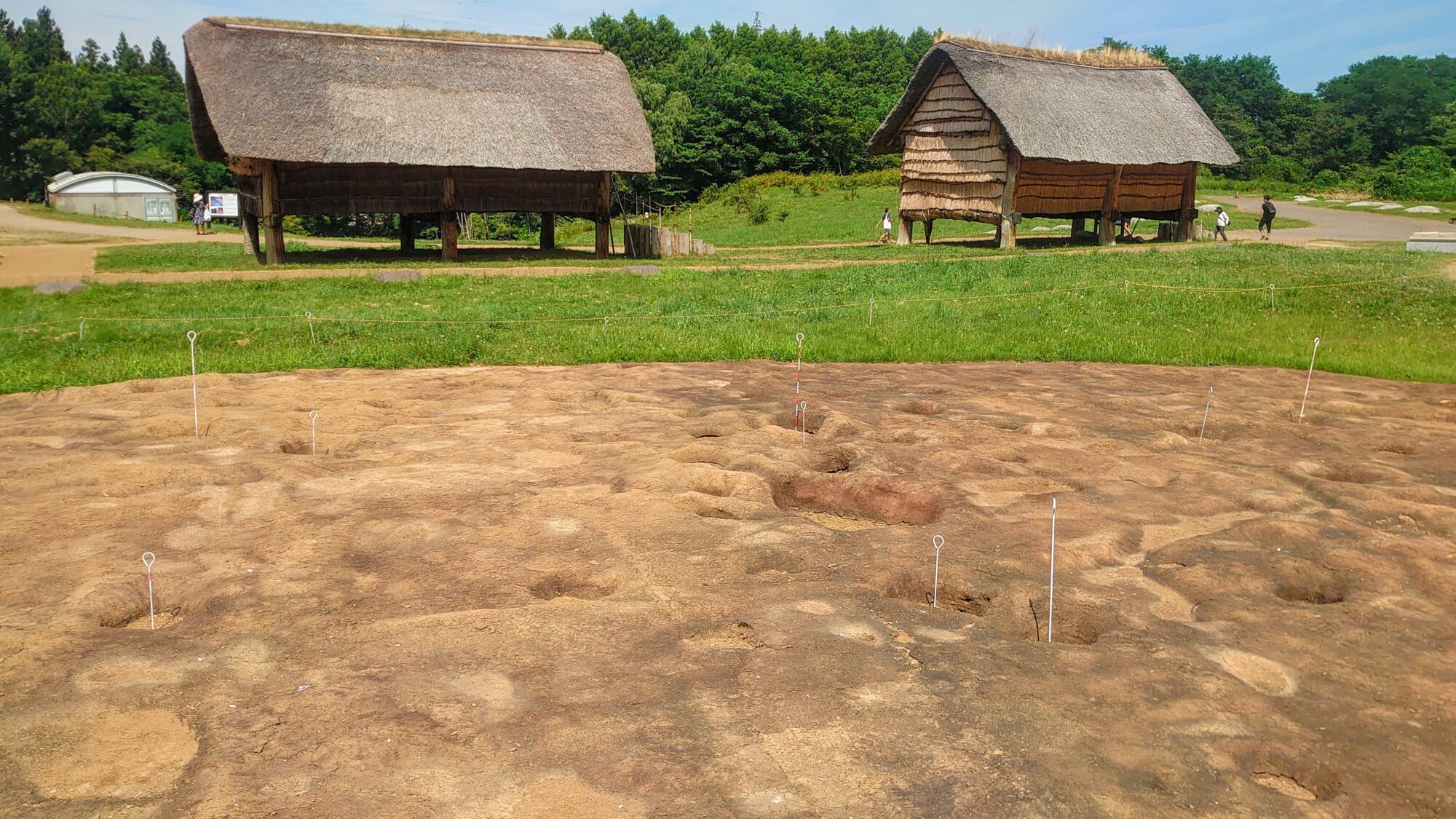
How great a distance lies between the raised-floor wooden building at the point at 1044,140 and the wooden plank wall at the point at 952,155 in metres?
0.03

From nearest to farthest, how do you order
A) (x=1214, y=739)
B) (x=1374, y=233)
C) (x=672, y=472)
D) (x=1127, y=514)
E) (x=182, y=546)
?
(x=1214, y=739), (x=182, y=546), (x=1127, y=514), (x=672, y=472), (x=1374, y=233)

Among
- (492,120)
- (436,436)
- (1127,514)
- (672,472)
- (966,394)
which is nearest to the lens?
(1127,514)

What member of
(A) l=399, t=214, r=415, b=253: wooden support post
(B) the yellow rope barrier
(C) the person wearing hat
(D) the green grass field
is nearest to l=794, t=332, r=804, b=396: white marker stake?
(B) the yellow rope barrier

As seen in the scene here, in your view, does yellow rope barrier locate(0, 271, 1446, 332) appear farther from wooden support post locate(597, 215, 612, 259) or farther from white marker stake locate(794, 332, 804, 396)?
wooden support post locate(597, 215, 612, 259)

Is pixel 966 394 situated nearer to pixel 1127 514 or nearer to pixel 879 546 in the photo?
pixel 1127 514

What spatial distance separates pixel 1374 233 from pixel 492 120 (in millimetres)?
24188

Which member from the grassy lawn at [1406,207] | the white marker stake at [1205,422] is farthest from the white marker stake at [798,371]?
the grassy lawn at [1406,207]

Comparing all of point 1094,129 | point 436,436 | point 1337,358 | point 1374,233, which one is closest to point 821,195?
point 1094,129

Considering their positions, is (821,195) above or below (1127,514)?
above

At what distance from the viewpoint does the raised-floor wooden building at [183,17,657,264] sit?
871 inches

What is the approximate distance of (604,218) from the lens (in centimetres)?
2592

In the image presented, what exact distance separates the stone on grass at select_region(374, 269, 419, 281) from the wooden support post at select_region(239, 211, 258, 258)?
7.57 m

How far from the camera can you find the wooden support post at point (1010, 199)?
25.4 metres

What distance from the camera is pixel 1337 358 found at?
1220cm
